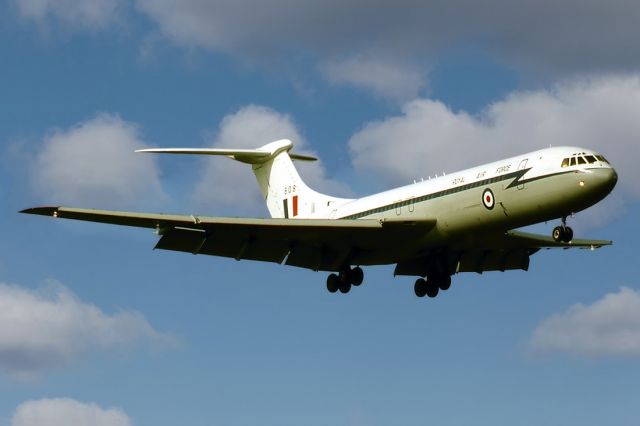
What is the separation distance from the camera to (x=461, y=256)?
145ft

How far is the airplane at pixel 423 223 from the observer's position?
36.0 meters

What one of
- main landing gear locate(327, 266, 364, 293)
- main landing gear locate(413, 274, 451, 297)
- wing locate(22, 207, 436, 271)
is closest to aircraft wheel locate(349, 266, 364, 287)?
main landing gear locate(327, 266, 364, 293)

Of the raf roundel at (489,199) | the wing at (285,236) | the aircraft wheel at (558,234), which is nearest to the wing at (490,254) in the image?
the wing at (285,236)

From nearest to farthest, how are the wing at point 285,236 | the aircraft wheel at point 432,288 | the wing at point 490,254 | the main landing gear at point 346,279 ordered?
the wing at point 285,236
the wing at point 490,254
the main landing gear at point 346,279
the aircraft wheel at point 432,288

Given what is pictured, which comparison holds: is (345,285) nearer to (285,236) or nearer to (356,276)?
(356,276)

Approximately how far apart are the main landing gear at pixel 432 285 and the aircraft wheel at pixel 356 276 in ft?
8.48

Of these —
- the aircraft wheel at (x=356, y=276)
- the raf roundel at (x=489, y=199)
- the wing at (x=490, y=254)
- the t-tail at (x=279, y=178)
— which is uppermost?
the t-tail at (x=279, y=178)

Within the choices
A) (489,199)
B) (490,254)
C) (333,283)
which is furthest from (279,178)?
(489,199)

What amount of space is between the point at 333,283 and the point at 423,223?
19.1 ft

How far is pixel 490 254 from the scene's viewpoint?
4516cm

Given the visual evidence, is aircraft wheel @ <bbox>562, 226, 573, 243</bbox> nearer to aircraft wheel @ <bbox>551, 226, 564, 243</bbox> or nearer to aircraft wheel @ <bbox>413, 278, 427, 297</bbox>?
aircraft wheel @ <bbox>551, 226, 564, 243</bbox>

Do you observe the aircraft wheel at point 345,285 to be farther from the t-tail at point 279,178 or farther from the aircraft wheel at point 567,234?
the aircraft wheel at point 567,234

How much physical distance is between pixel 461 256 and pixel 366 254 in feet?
14.5

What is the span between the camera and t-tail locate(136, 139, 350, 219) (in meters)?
47.7
